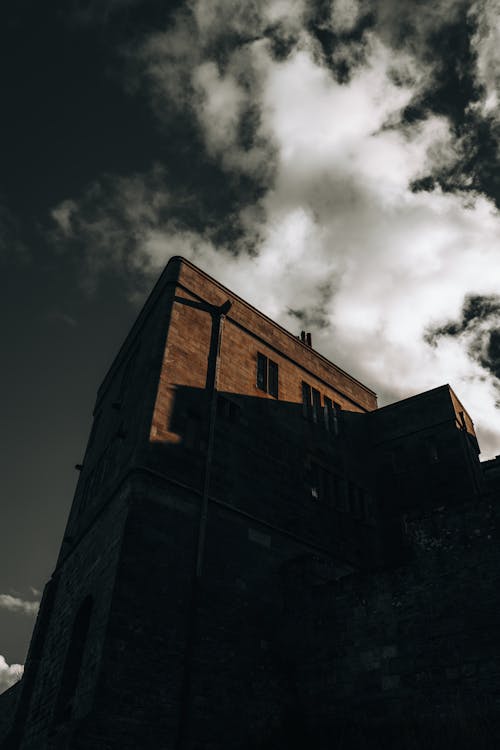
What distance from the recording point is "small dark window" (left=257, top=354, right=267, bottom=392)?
1973cm

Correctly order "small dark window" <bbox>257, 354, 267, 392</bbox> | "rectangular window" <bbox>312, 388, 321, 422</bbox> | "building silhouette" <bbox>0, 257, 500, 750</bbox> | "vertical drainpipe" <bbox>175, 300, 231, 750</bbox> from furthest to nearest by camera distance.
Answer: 1. "rectangular window" <bbox>312, 388, 321, 422</bbox>
2. "small dark window" <bbox>257, 354, 267, 392</bbox>
3. "vertical drainpipe" <bbox>175, 300, 231, 750</bbox>
4. "building silhouette" <bbox>0, 257, 500, 750</bbox>

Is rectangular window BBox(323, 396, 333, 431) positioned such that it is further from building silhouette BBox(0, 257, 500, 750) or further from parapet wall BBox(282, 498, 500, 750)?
parapet wall BBox(282, 498, 500, 750)

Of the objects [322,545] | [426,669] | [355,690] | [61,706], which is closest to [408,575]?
[426,669]

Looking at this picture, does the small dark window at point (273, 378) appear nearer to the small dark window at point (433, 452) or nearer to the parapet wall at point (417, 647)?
the small dark window at point (433, 452)

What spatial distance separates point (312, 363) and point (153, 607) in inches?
488

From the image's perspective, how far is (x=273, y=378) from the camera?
20.4 meters

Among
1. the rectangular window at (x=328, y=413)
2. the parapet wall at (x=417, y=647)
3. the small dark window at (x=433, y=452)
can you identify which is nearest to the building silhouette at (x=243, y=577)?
the parapet wall at (x=417, y=647)

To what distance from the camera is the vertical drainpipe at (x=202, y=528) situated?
12102 mm

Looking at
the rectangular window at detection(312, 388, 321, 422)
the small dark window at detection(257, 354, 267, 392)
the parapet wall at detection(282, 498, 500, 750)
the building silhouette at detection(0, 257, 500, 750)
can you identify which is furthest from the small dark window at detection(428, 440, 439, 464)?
the parapet wall at detection(282, 498, 500, 750)

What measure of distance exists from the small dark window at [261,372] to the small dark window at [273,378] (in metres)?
0.26

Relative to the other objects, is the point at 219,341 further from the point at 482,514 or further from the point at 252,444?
the point at 482,514

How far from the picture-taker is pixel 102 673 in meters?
11.4

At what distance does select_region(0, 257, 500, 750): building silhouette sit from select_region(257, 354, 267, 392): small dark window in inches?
3.3

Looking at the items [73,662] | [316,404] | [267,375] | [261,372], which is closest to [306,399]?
[316,404]
